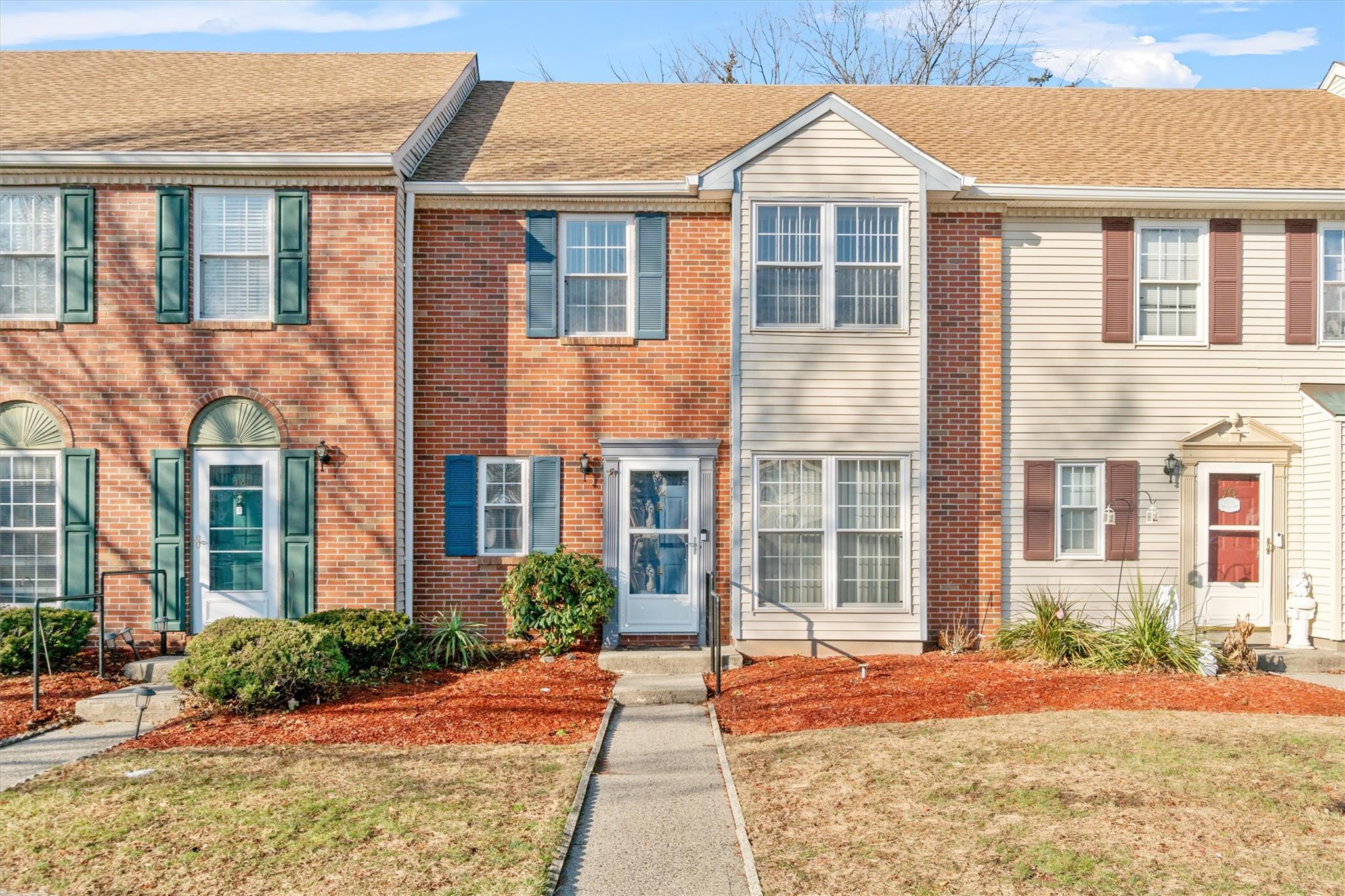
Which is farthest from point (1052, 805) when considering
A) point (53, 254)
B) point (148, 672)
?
point (53, 254)

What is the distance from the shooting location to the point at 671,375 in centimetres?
1212

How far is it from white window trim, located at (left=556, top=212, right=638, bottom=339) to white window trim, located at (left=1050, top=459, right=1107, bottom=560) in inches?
212

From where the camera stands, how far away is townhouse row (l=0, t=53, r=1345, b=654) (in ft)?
37.8

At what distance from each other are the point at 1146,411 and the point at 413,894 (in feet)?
34.3

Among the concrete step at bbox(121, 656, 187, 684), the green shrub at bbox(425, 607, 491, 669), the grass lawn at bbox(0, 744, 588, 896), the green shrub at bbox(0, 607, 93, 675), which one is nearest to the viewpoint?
the grass lawn at bbox(0, 744, 588, 896)

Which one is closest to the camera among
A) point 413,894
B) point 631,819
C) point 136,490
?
point 413,894

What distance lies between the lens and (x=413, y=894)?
5.09m

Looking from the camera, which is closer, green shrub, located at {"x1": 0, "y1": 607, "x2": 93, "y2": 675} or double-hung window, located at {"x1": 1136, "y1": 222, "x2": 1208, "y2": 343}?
green shrub, located at {"x1": 0, "y1": 607, "x2": 93, "y2": 675}

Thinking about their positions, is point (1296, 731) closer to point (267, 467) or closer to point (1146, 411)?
point (1146, 411)

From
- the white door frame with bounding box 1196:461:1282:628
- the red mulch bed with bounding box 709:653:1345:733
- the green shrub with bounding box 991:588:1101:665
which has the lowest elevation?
the red mulch bed with bounding box 709:653:1345:733

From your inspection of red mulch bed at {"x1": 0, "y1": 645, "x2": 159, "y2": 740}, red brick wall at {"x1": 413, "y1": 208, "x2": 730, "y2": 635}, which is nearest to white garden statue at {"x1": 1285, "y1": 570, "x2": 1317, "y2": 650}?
red brick wall at {"x1": 413, "y1": 208, "x2": 730, "y2": 635}

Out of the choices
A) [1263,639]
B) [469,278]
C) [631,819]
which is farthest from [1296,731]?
[469,278]

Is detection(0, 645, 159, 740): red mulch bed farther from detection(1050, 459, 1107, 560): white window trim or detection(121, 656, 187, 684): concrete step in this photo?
detection(1050, 459, 1107, 560): white window trim

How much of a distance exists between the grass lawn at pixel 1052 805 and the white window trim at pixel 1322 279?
582 cm
